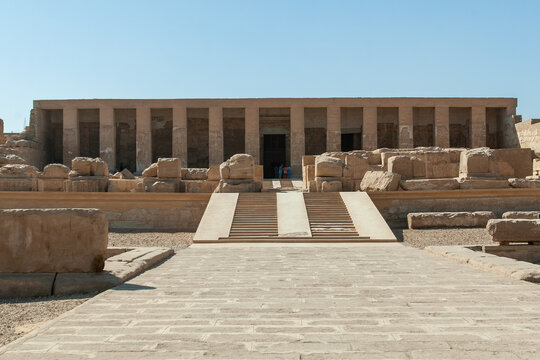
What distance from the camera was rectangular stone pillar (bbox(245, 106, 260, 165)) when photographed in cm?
2494

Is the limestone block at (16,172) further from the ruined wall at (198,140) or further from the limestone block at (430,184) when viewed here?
the ruined wall at (198,140)

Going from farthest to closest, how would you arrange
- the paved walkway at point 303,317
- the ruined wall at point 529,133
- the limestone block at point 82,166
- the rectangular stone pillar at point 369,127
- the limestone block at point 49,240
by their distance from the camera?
the rectangular stone pillar at point 369,127
the ruined wall at point 529,133
the limestone block at point 82,166
the limestone block at point 49,240
the paved walkway at point 303,317

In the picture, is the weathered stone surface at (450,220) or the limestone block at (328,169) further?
the limestone block at (328,169)

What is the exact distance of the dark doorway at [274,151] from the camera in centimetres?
2775

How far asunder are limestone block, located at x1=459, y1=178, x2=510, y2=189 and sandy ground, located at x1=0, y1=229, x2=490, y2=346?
7.97ft

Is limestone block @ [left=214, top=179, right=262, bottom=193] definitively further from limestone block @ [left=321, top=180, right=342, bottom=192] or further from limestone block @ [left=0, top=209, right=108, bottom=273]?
limestone block @ [left=0, top=209, right=108, bottom=273]

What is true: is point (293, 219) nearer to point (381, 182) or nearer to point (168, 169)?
point (381, 182)

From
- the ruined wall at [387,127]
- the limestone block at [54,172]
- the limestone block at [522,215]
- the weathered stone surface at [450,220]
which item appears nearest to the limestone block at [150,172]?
the limestone block at [54,172]

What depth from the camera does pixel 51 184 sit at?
14469 mm

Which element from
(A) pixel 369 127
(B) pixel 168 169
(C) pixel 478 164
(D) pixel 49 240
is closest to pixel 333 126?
(A) pixel 369 127

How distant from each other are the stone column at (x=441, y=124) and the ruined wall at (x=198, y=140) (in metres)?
12.0

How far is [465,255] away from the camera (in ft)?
22.1

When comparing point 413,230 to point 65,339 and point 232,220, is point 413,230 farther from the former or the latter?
point 65,339

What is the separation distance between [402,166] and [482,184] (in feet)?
6.88
